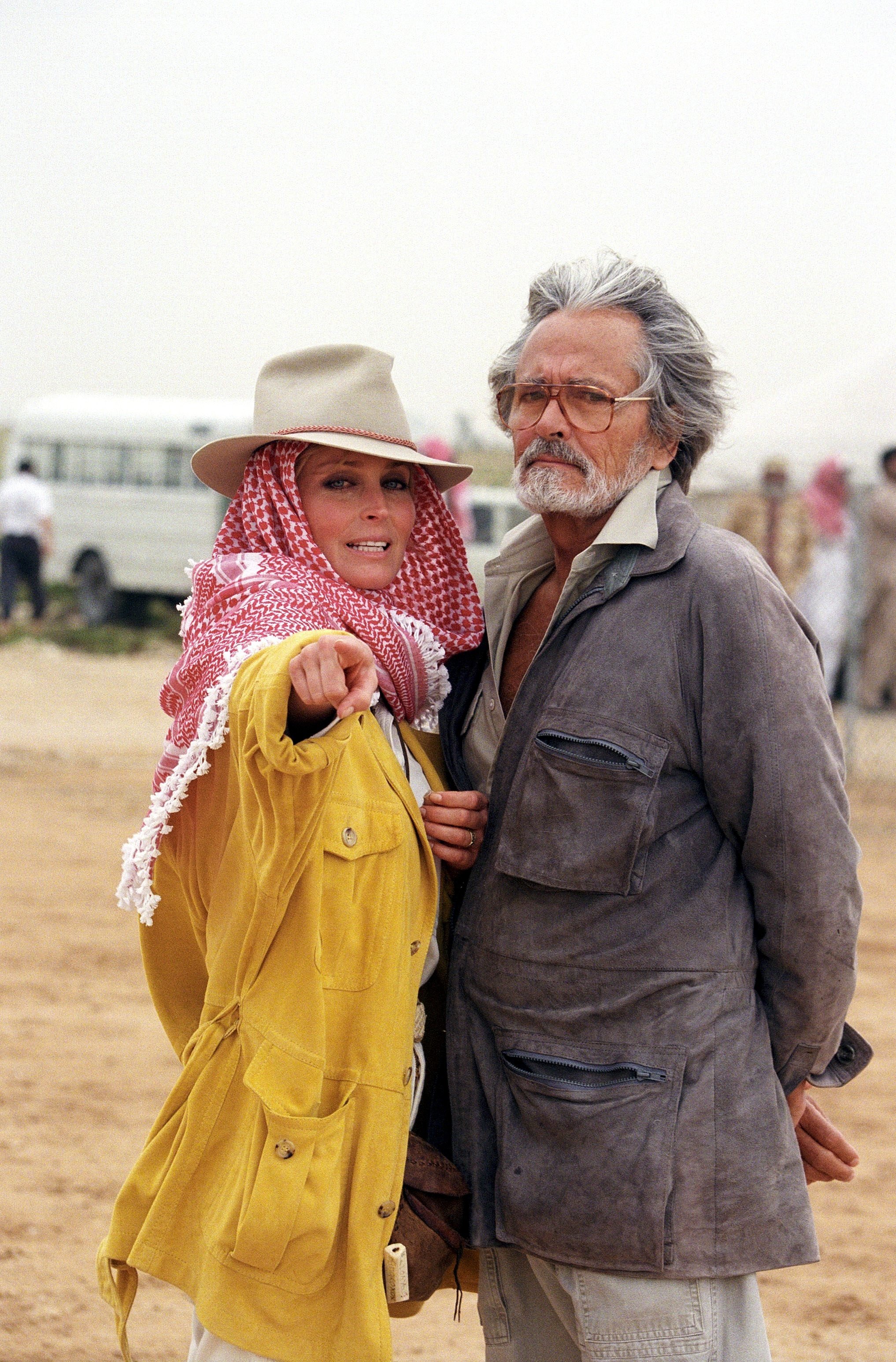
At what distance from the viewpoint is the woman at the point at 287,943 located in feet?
7.05

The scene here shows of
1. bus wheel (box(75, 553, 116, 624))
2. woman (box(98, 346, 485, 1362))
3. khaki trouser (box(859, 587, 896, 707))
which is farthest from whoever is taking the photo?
bus wheel (box(75, 553, 116, 624))

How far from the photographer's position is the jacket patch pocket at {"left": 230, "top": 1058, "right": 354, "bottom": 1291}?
217 cm

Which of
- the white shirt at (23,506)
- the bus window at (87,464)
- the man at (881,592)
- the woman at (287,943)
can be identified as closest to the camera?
the woman at (287,943)

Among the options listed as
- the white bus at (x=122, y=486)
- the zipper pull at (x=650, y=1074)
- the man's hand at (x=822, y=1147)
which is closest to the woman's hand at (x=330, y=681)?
the zipper pull at (x=650, y=1074)

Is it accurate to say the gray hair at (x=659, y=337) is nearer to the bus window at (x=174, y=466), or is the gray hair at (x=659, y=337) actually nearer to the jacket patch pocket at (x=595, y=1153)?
the jacket patch pocket at (x=595, y=1153)

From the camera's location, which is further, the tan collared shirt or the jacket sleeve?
the tan collared shirt

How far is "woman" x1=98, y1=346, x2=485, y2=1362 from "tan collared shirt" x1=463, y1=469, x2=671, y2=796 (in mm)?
155

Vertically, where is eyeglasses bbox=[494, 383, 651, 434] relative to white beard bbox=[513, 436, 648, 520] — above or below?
above

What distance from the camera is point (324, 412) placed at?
8.57ft

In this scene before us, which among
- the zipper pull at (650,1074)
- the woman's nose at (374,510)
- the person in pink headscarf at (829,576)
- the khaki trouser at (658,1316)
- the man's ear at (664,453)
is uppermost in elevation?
the man's ear at (664,453)

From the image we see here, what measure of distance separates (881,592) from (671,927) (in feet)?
34.7

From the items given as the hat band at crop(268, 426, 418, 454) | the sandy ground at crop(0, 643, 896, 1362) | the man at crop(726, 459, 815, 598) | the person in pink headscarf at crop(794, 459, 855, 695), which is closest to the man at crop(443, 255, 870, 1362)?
the hat band at crop(268, 426, 418, 454)

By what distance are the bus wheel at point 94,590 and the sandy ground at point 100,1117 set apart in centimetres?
933

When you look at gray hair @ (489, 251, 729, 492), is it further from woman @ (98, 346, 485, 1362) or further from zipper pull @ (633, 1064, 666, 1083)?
zipper pull @ (633, 1064, 666, 1083)
